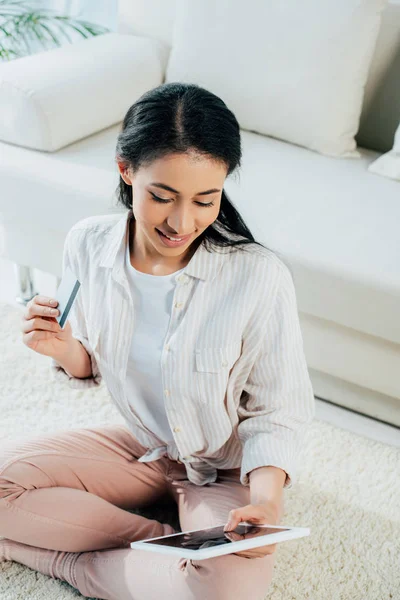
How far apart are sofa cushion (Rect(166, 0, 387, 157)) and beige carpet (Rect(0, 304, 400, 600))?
0.88 metres

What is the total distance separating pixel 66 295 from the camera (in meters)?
1.05

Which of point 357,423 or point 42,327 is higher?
point 42,327

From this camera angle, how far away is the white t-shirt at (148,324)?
3.61ft

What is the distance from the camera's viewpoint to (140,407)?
1.18 metres

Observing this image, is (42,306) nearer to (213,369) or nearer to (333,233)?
(213,369)

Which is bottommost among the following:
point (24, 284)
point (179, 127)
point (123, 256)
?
point (24, 284)

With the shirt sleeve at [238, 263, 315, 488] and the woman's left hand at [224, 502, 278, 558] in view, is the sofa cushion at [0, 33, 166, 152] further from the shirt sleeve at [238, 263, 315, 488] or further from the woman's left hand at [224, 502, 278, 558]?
the woman's left hand at [224, 502, 278, 558]

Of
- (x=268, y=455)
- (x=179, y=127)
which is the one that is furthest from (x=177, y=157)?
(x=268, y=455)

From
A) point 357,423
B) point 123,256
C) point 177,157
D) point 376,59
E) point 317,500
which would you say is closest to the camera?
point 177,157

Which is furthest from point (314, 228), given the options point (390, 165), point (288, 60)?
point (288, 60)

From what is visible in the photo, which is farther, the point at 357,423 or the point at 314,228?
the point at 357,423

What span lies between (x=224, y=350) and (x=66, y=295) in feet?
0.85

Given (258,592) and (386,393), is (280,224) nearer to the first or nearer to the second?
(386,393)

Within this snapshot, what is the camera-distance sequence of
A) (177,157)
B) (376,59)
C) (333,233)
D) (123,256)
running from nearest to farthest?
1. (177,157)
2. (123,256)
3. (333,233)
4. (376,59)
